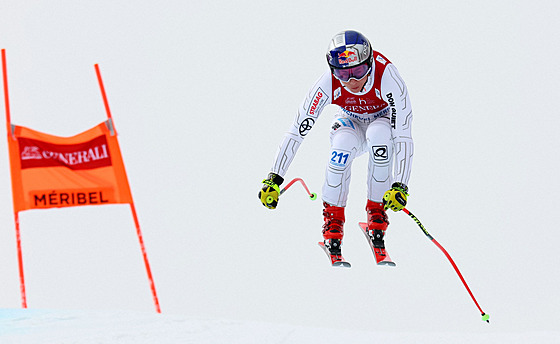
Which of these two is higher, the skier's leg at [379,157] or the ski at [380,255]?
the skier's leg at [379,157]

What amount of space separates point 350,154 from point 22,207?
310 centimetres

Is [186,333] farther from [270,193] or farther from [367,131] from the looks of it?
[367,131]

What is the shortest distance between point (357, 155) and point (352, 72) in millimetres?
911

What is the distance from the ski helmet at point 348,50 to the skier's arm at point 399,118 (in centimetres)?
29

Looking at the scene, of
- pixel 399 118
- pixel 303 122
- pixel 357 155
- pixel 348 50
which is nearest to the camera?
pixel 348 50

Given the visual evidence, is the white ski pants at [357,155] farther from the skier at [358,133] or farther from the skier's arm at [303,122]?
the skier's arm at [303,122]

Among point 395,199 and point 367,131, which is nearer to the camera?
point 395,199

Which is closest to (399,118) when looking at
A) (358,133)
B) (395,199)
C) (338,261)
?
(358,133)

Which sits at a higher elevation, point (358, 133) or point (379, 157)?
point (358, 133)

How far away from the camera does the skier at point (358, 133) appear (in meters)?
5.60

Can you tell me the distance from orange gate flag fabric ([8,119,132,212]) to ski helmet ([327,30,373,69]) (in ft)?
7.49

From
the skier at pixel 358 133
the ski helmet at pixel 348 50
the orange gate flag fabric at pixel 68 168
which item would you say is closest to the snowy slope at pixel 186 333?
the skier at pixel 358 133

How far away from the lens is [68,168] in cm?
650

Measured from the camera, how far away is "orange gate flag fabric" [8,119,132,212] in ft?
20.7
